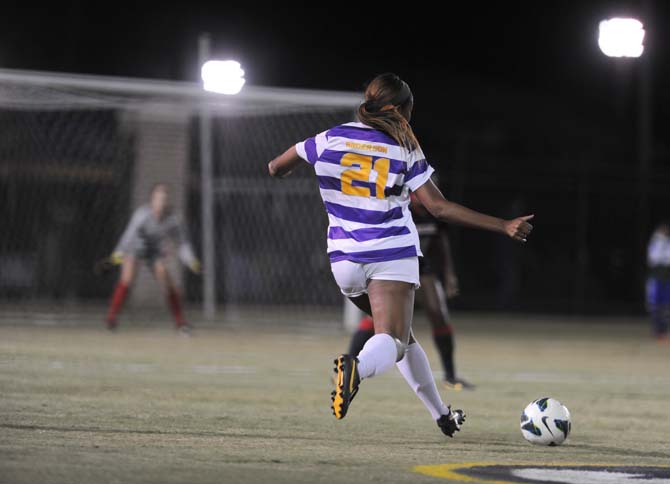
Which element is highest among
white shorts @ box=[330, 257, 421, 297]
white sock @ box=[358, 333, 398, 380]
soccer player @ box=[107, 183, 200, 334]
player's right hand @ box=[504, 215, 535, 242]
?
soccer player @ box=[107, 183, 200, 334]

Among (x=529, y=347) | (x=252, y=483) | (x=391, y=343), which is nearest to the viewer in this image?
(x=252, y=483)

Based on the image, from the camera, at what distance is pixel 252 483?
5266 millimetres

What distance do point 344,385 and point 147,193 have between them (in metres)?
18.4

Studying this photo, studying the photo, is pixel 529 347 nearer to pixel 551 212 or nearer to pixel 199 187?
pixel 199 187

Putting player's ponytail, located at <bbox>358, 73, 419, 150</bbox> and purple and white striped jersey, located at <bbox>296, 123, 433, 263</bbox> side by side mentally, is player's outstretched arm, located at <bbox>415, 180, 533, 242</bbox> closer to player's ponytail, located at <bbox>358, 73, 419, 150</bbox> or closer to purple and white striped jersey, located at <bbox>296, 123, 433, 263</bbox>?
purple and white striped jersey, located at <bbox>296, 123, 433, 263</bbox>

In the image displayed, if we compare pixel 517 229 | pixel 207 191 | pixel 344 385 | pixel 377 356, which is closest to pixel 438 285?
pixel 377 356

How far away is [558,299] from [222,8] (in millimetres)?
11001

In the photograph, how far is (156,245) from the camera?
17.6m

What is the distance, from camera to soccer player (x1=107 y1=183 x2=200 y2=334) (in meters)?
17.4

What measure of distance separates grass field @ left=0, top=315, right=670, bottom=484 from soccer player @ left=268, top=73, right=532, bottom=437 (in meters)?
0.78

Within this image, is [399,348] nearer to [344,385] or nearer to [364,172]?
[344,385]

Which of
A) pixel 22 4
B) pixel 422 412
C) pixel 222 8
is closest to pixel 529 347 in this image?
pixel 422 412

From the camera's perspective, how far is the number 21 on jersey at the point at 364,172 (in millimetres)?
6586

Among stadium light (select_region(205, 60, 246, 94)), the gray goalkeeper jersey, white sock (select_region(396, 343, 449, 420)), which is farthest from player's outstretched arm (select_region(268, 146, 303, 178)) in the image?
stadium light (select_region(205, 60, 246, 94))
